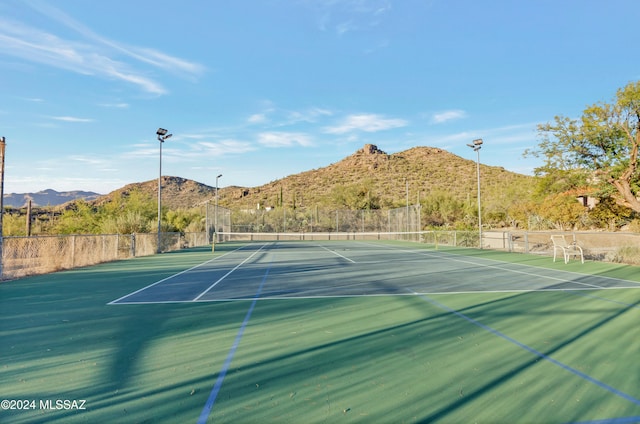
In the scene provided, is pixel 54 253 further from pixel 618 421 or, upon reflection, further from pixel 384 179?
pixel 384 179

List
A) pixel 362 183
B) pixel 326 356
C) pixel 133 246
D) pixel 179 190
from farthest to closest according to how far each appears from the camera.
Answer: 1. pixel 179 190
2. pixel 362 183
3. pixel 133 246
4. pixel 326 356

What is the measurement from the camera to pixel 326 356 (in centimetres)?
448

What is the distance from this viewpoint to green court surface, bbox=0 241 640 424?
3201mm

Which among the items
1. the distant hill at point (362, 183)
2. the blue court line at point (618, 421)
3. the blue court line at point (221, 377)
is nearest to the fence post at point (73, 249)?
the blue court line at point (221, 377)

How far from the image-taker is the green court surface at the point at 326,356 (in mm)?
3201

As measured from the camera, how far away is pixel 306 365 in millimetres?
4207

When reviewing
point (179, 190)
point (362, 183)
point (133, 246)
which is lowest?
point (133, 246)

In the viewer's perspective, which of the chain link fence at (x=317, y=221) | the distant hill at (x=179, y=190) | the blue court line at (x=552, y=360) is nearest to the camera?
the blue court line at (x=552, y=360)

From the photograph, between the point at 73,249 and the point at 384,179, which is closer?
the point at 73,249

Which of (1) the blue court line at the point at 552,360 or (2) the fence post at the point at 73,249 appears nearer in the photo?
(1) the blue court line at the point at 552,360

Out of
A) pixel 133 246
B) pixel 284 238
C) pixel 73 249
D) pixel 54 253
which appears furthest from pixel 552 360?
pixel 284 238

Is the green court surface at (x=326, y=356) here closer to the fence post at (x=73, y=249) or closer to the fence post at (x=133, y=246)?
the fence post at (x=73, y=249)

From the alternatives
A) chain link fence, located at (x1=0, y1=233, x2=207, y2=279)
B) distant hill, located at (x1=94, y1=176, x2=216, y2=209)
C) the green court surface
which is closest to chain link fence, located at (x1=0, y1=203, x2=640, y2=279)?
chain link fence, located at (x1=0, y1=233, x2=207, y2=279)

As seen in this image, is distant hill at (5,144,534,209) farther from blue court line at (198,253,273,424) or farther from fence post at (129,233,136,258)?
blue court line at (198,253,273,424)
